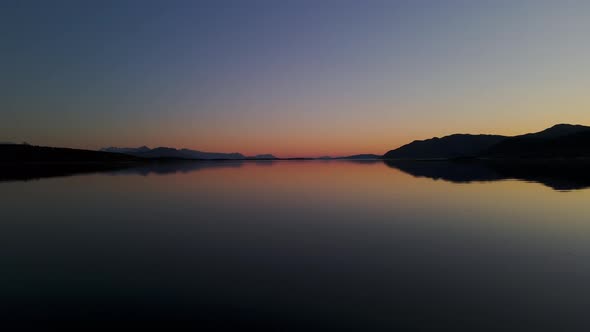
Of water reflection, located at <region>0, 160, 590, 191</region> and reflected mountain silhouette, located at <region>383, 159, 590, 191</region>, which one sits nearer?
reflected mountain silhouette, located at <region>383, 159, 590, 191</region>

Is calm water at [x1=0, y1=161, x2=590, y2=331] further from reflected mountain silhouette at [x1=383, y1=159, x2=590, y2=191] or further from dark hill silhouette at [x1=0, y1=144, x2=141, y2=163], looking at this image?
dark hill silhouette at [x1=0, y1=144, x2=141, y2=163]

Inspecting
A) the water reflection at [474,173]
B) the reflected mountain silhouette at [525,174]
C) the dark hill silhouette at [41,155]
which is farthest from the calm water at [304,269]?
the dark hill silhouette at [41,155]

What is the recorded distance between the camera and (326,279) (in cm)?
991

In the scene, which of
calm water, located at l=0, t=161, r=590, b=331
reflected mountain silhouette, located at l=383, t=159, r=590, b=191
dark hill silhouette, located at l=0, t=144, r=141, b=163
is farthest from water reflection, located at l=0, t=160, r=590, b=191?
dark hill silhouette, located at l=0, t=144, r=141, b=163

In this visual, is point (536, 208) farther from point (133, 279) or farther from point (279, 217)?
point (133, 279)

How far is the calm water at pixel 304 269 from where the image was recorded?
25.0ft

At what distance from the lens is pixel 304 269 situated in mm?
10820

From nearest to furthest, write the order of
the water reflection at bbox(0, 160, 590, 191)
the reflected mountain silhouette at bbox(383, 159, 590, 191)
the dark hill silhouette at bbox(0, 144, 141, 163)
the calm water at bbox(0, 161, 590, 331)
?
the calm water at bbox(0, 161, 590, 331) < the reflected mountain silhouette at bbox(383, 159, 590, 191) < the water reflection at bbox(0, 160, 590, 191) < the dark hill silhouette at bbox(0, 144, 141, 163)

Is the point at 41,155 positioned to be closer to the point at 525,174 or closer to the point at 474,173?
the point at 474,173

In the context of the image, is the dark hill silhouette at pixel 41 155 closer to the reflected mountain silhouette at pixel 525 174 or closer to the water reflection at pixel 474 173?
the water reflection at pixel 474 173

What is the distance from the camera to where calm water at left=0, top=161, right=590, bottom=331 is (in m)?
7.63

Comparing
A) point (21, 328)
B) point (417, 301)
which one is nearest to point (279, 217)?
point (417, 301)

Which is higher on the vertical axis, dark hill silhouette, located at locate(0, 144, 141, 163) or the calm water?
dark hill silhouette, located at locate(0, 144, 141, 163)

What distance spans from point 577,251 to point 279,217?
1454cm
